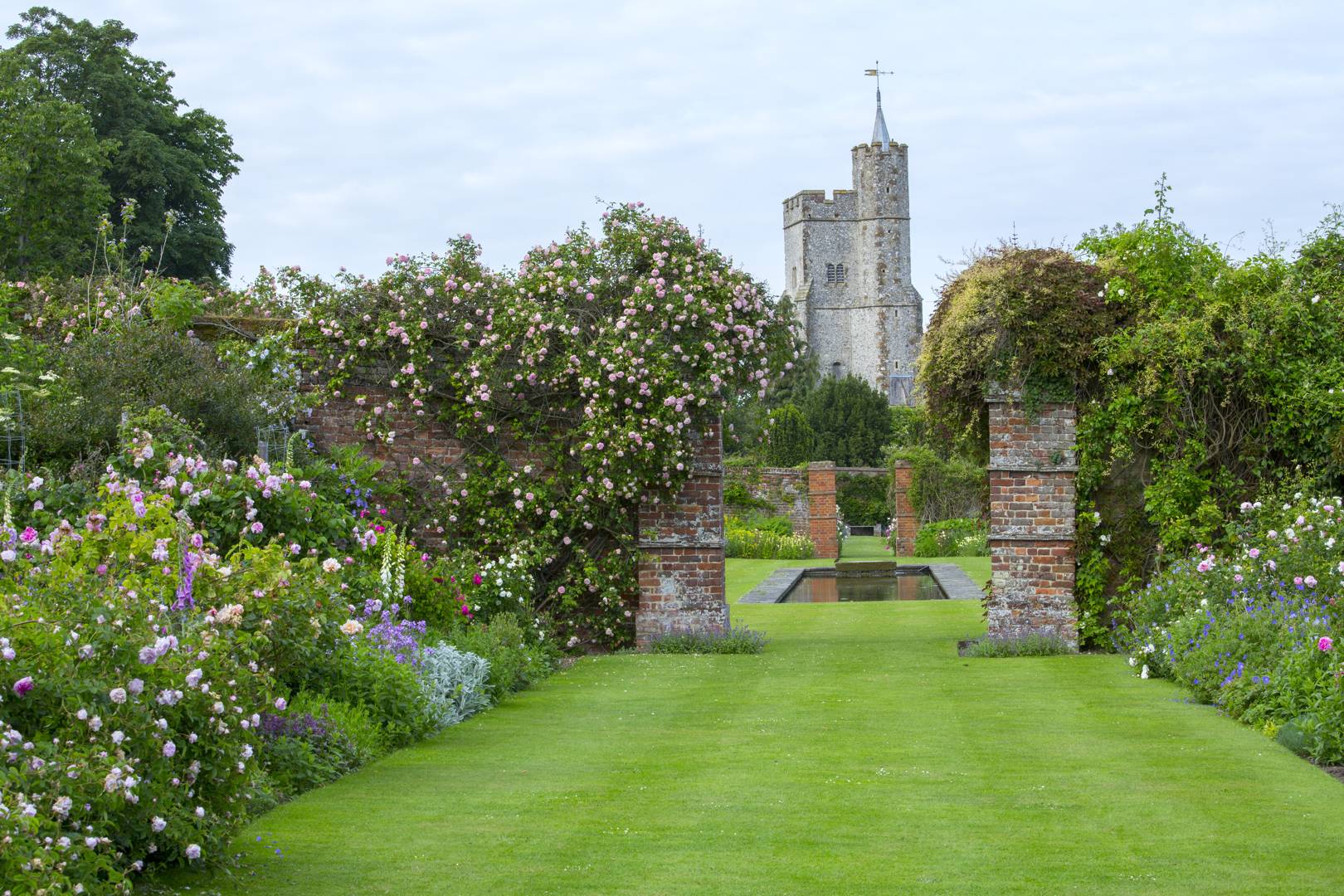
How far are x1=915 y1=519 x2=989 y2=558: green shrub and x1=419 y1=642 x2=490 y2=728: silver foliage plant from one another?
18.6 metres

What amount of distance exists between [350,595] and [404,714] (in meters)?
1.41

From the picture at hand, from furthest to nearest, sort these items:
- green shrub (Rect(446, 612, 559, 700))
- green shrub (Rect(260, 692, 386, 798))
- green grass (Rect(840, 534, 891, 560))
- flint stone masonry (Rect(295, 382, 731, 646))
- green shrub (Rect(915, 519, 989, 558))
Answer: green grass (Rect(840, 534, 891, 560)), green shrub (Rect(915, 519, 989, 558)), flint stone masonry (Rect(295, 382, 731, 646)), green shrub (Rect(446, 612, 559, 700)), green shrub (Rect(260, 692, 386, 798))

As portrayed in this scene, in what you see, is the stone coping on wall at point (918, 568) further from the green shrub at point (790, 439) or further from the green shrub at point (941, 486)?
the green shrub at point (790, 439)

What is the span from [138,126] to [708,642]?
2231 centimetres

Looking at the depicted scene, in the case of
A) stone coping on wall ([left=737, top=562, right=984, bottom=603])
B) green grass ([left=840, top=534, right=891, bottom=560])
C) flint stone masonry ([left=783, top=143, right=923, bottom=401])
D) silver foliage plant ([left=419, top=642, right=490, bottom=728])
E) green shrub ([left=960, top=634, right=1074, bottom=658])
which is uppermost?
flint stone masonry ([left=783, top=143, right=923, bottom=401])

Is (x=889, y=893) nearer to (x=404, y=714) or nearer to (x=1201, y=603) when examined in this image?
(x=404, y=714)

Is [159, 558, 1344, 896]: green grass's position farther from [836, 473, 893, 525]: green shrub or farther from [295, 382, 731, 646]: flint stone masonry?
[836, 473, 893, 525]: green shrub

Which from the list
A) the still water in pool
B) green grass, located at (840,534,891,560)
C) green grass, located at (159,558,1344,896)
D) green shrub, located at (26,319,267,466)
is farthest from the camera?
green grass, located at (840,534,891,560)

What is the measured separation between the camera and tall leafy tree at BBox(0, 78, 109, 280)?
22000mm

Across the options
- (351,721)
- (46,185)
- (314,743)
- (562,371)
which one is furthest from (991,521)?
(46,185)

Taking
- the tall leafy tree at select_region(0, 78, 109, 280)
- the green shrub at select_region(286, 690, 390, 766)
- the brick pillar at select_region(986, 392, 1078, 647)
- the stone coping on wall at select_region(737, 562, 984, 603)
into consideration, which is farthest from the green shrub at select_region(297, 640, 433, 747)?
the tall leafy tree at select_region(0, 78, 109, 280)

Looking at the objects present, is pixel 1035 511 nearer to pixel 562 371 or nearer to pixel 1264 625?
pixel 1264 625

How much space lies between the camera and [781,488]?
28.7 meters

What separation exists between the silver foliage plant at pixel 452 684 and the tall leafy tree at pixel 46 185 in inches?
648
